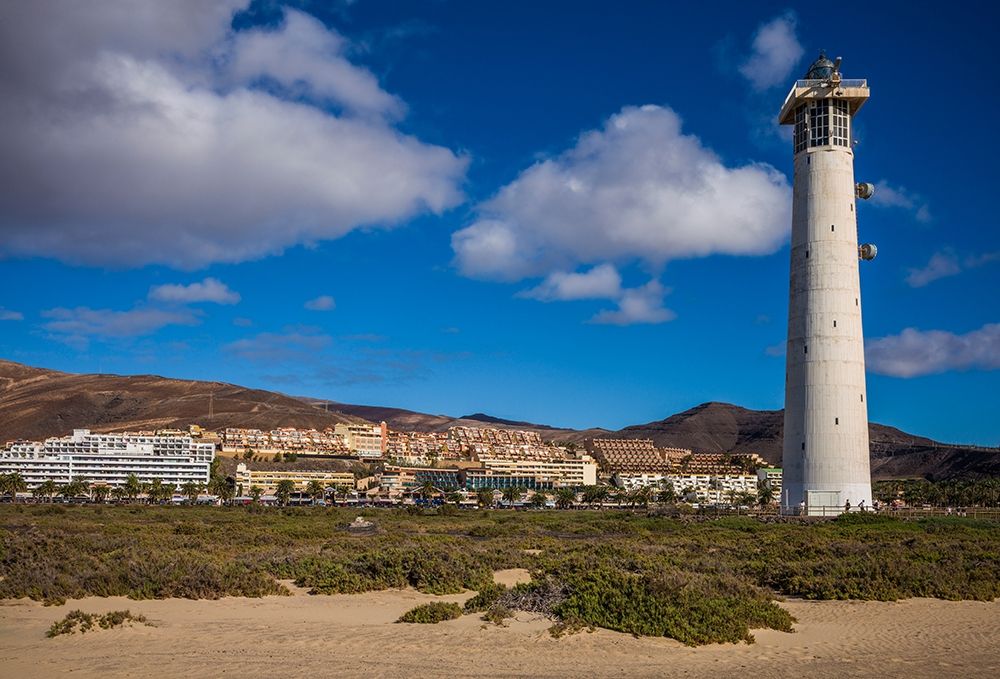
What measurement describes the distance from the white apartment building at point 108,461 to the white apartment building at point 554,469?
1970 inches

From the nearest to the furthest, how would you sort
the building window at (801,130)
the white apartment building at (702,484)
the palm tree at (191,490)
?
the building window at (801,130) < the palm tree at (191,490) < the white apartment building at (702,484)

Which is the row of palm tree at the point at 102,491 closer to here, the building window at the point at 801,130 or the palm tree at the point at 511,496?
the palm tree at the point at 511,496

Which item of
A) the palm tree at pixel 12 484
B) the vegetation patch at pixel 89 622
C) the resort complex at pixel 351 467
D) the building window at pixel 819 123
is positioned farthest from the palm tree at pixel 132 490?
the vegetation patch at pixel 89 622

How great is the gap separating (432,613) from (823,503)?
28.7 metres

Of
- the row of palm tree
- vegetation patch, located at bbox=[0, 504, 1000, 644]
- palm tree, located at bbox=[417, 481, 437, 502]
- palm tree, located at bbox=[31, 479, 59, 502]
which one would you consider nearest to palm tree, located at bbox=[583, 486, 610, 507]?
palm tree, located at bbox=[417, 481, 437, 502]

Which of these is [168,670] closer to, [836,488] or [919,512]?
[836,488]

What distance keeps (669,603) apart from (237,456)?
138 m

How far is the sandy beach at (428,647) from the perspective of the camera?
11.2 meters

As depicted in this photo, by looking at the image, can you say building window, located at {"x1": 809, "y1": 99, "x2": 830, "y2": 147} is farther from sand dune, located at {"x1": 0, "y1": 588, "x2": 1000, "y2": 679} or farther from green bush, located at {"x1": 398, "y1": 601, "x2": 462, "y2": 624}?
green bush, located at {"x1": 398, "y1": 601, "x2": 462, "y2": 624}

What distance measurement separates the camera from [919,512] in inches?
1795

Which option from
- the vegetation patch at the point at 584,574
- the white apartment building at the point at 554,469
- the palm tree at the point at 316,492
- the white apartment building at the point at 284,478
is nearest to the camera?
the vegetation patch at the point at 584,574

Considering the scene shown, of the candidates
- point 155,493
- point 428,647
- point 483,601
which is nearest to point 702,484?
point 155,493

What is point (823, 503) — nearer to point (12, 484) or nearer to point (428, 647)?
point (428, 647)

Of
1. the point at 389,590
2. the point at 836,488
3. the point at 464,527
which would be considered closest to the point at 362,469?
the point at 464,527
